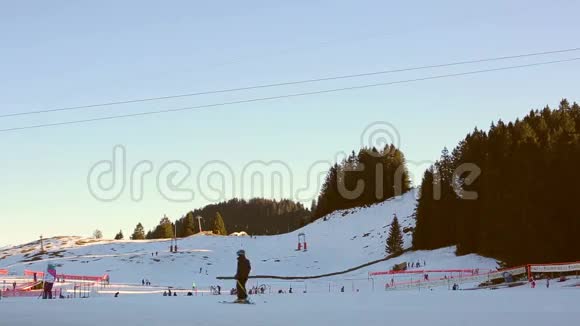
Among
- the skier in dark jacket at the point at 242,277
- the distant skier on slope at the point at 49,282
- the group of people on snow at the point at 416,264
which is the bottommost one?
the group of people on snow at the point at 416,264

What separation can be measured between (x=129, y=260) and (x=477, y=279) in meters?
78.3

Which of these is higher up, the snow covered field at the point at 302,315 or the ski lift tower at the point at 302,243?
the ski lift tower at the point at 302,243

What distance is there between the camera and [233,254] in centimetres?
12312


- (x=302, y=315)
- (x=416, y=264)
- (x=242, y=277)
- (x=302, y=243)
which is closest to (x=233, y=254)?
(x=302, y=243)

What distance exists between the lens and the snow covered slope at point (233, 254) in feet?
332

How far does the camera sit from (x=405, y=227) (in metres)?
119

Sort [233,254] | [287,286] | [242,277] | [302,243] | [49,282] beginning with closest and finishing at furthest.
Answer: [242,277]
[49,282]
[287,286]
[233,254]
[302,243]

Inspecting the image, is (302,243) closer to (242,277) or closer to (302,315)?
(242,277)

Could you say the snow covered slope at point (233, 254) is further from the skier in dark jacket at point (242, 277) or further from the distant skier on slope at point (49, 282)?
the skier in dark jacket at point (242, 277)

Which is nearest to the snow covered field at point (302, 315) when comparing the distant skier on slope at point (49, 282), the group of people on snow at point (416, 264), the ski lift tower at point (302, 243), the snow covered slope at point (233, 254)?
the distant skier on slope at point (49, 282)

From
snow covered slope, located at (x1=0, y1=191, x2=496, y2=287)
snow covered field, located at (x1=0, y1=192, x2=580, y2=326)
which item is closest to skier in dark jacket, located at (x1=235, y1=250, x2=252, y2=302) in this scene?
snow covered field, located at (x1=0, y1=192, x2=580, y2=326)

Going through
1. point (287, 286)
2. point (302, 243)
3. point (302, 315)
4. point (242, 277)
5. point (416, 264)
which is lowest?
point (287, 286)

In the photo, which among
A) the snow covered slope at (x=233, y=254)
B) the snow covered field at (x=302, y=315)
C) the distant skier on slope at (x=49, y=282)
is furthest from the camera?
the snow covered slope at (x=233, y=254)

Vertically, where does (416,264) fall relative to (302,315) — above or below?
below
